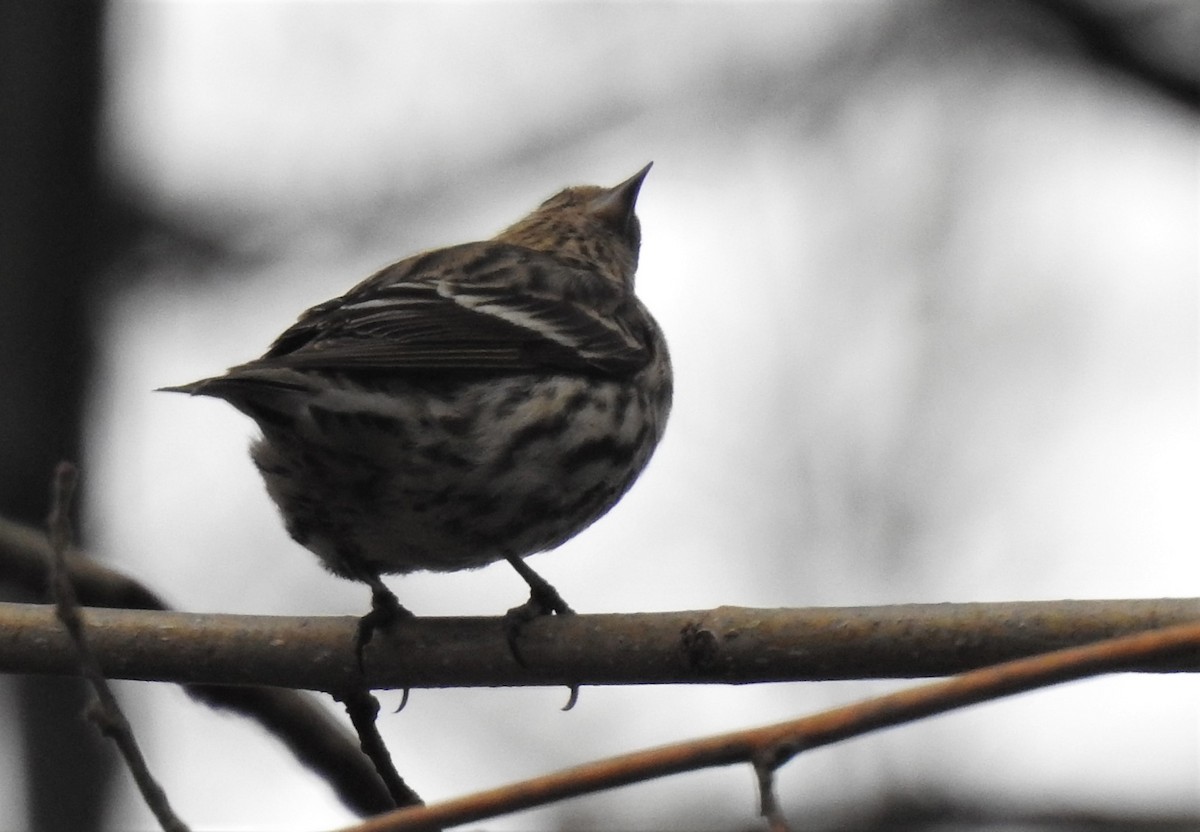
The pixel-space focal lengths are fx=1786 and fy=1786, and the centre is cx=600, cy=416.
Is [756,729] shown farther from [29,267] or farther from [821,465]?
[821,465]

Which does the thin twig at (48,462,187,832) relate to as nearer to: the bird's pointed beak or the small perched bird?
the small perched bird

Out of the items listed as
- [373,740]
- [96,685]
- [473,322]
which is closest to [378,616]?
[373,740]

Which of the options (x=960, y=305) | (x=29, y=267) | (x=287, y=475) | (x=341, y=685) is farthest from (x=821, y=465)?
(x=341, y=685)

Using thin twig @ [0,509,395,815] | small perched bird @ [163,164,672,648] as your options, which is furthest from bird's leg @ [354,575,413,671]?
thin twig @ [0,509,395,815]

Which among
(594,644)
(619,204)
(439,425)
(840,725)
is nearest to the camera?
(840,725)

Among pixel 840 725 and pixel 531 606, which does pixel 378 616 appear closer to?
pixel 531 606
